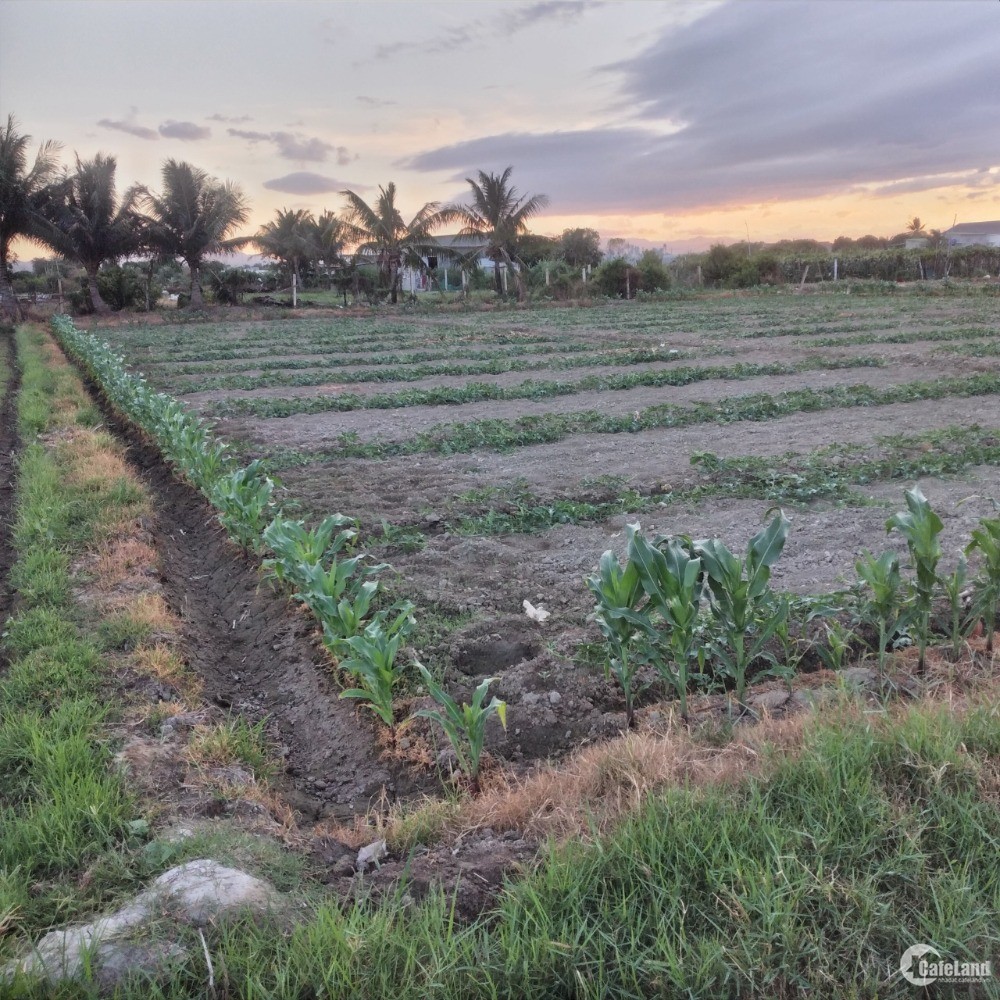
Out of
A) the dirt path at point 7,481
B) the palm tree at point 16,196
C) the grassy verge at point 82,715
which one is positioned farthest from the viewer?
the palm tree at point 16,196

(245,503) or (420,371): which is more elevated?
(420,371)

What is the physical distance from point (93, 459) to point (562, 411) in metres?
5.70

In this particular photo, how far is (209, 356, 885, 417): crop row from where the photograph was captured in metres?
11.9

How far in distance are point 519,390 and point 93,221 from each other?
29.1 meters

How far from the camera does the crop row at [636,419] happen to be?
28.7 ft

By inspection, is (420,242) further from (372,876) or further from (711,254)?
(372,876)

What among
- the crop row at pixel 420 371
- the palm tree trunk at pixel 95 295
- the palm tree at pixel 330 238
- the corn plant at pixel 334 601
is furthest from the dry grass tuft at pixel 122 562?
the palm tree at pixel 330 238

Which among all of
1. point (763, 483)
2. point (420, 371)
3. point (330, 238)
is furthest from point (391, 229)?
point (763, 483)

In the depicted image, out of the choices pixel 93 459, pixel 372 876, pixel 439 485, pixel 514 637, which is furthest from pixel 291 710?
pixel 93 459

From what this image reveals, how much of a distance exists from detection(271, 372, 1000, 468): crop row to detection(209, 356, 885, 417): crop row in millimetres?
2000

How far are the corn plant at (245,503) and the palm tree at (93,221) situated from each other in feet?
108

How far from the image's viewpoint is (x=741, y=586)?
322 centimetres

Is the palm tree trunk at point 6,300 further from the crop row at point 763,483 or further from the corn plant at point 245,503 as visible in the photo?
the crop row at point 763,483

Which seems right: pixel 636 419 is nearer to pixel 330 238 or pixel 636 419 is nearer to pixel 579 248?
pixel 330 238
